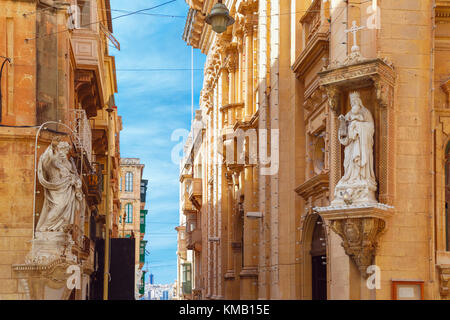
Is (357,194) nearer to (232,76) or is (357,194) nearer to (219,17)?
(219,17)

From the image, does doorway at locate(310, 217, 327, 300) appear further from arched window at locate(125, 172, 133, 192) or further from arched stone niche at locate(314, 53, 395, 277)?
arched window at locate(125, 172, 133, 192)

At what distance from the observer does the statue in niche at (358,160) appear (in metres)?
16.0

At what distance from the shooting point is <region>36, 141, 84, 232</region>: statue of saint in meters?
20.9

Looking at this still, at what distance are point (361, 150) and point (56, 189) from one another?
8.36m

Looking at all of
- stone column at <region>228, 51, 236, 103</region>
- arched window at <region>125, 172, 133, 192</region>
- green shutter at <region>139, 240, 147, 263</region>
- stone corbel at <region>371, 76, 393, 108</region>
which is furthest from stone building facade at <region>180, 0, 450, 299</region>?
arched window at <region>125, 172, 133, 192</region>

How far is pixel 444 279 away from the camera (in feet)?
53.8

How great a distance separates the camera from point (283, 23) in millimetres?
26188

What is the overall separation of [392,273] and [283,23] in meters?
11.8

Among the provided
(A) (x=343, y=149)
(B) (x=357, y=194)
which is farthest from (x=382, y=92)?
(B) (x=357, y=194)

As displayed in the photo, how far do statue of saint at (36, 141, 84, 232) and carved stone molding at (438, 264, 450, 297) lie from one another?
9.26 meters

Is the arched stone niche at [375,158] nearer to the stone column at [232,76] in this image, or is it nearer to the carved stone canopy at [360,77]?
the carved stone canopy at [360,77]

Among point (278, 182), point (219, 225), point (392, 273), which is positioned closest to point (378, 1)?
point (392, 273)

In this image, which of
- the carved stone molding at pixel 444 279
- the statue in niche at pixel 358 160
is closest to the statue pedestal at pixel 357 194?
the statue in niche at pixel 358 160
